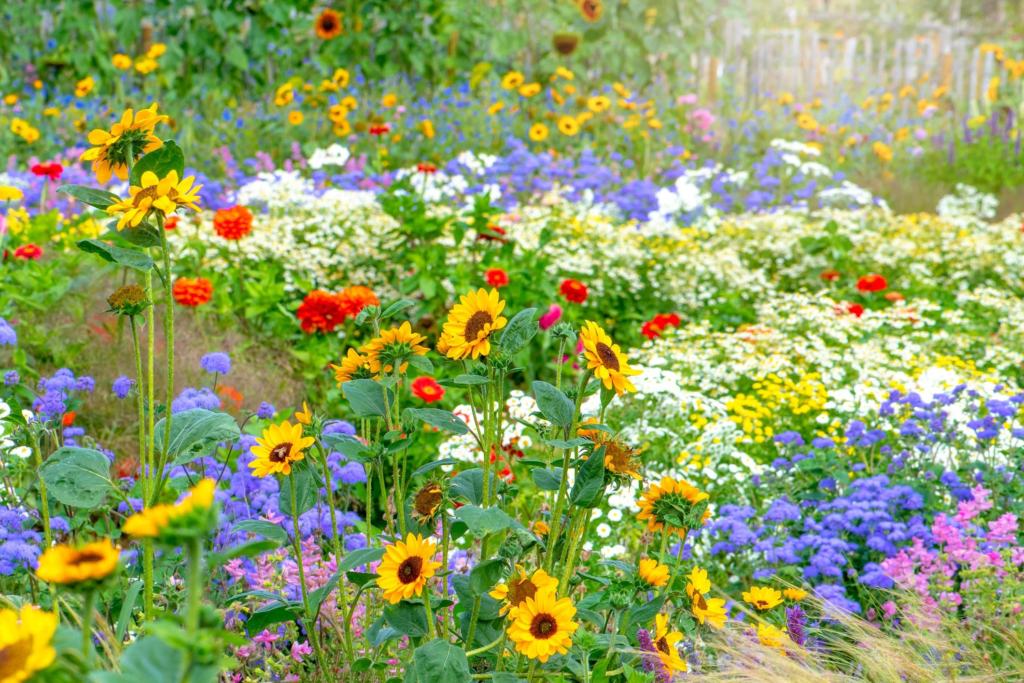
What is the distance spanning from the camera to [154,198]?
130 centimetres

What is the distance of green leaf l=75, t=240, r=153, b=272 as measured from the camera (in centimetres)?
125

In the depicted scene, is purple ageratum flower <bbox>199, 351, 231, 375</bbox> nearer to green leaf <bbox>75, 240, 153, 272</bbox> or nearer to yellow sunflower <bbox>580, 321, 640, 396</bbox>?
green leaf <bbox>75, 240, 153, 272</bbox>

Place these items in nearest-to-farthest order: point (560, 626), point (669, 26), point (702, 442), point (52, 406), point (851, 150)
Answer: point (560, 626) < point (52, 406) < point (702, 442) < point (851, 150) < point (669, 26)

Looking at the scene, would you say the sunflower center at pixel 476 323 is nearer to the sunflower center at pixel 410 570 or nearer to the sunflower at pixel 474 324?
the sunflower at pixel 474 324

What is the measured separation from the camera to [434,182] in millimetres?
5566

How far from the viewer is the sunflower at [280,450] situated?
1.38 m

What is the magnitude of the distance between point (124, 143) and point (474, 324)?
0.63m

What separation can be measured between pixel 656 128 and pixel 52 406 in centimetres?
634

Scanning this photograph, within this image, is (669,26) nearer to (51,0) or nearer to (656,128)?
(656,128)

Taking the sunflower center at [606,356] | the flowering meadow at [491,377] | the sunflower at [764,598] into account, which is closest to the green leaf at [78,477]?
the flowering meadow at [491,377]

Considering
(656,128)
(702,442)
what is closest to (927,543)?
(702,442)

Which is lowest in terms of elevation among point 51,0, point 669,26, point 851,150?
point 851,150

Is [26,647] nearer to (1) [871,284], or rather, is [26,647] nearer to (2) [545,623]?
(2) [545,623]

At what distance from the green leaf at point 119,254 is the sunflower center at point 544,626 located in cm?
77
